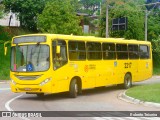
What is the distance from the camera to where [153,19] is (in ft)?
178

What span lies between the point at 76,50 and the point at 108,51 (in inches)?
147

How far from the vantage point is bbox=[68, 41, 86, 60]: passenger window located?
822 inches

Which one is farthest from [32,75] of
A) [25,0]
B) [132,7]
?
[132,7]

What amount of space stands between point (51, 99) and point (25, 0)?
86.5 ft

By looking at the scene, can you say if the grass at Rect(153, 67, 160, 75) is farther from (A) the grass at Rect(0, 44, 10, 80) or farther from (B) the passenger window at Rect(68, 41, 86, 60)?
(B) the passenger window at Rect(68, 41, 86, 60)

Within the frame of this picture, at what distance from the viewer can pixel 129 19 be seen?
48.2 metres

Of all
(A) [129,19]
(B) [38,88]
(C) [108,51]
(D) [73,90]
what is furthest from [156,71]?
(B) [38,88]

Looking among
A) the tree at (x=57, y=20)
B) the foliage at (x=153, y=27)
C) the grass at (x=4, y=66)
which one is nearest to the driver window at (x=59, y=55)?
the grass at (x=4, y=66)

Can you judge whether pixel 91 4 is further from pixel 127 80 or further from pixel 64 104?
pixel 64 104

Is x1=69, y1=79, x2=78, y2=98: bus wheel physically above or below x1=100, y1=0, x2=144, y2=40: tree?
below

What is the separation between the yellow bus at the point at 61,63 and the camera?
63.3 ft

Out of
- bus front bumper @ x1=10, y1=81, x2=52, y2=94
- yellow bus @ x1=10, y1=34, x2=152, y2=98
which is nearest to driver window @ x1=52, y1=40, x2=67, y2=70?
yellow bus @ x1=10, y1=34, x2=152, y2=98

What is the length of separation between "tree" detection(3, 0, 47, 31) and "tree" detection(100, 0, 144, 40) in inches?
320

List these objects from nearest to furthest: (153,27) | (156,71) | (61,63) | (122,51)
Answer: (61,63) < (122,51) < (153,27) < (156,71)
